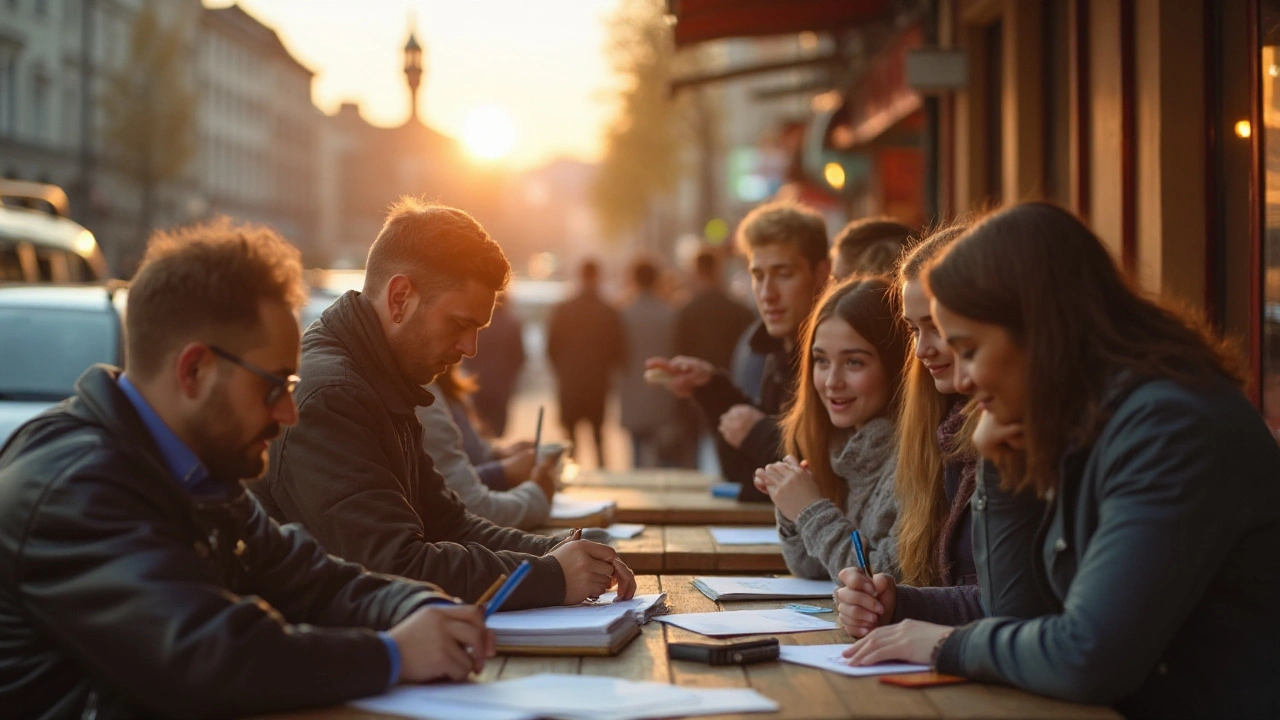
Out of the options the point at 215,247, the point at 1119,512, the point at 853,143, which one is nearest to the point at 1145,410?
the point at 1119,512

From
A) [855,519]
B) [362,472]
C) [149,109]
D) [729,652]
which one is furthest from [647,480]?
[149,109]

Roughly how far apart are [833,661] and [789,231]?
11.2 ft

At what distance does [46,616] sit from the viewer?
2295 millimetres

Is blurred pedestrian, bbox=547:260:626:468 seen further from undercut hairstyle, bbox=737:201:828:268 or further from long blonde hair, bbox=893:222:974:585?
long blonde hair, bbox=893:222:974:585

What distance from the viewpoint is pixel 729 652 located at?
2785 mm

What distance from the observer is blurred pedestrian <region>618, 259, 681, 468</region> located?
1292cm

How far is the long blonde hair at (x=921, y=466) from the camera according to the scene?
11.4 ft

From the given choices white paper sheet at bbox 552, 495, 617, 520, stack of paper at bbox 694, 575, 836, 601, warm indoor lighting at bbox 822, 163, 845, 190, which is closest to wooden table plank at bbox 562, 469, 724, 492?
white paper sheet at bbox 552, 495, 617, 520

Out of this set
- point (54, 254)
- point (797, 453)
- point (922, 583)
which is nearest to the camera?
point (922, 583)

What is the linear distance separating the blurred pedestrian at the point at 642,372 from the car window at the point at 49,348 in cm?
526

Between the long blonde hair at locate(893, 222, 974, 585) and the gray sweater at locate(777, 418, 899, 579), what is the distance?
5.2 inches

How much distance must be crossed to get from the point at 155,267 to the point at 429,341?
114 centimetres

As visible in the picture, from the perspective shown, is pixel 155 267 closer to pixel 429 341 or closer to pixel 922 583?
pixel 429 341

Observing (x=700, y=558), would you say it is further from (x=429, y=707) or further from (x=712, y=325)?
(x=712, y=325)
